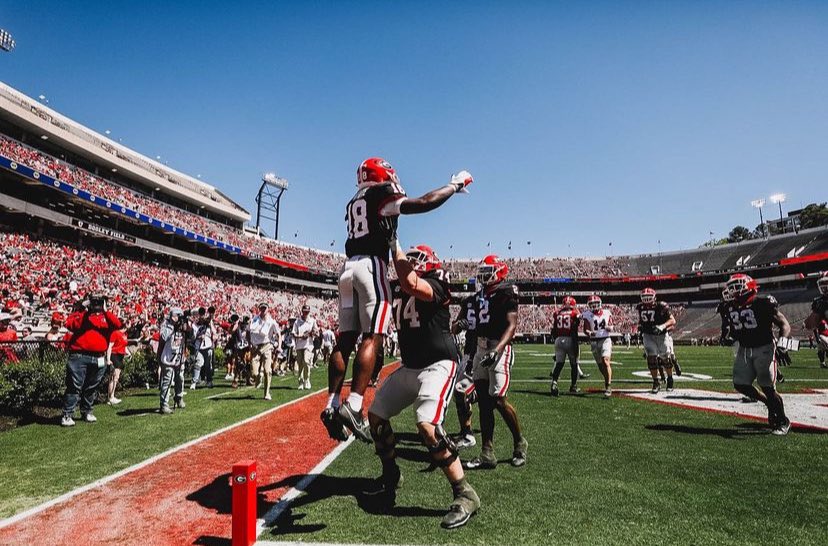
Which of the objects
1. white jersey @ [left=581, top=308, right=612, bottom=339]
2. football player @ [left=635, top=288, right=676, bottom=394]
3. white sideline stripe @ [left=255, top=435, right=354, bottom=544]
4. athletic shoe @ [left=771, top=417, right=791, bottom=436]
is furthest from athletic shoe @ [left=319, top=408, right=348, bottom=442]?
football player @ [left=635, top=288, right=676, bottom=394]

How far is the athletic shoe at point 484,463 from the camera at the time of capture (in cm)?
512

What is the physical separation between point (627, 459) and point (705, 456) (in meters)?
0.96

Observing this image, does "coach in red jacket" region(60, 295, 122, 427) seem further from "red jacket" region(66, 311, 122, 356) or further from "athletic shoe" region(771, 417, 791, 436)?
"athletic shoe" region(771, 417, 791, 436)

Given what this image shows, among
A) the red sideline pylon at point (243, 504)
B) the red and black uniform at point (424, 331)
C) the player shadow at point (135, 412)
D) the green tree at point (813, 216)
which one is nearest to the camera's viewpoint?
the red sideline pylon at point (243, 504)

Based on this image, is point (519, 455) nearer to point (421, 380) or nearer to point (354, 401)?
point (421, 380)

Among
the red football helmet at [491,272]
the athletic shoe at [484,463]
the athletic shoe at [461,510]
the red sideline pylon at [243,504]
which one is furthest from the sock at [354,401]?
the red football helmet at [491,272]

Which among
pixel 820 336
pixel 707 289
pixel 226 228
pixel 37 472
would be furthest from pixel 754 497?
pixel 707 289

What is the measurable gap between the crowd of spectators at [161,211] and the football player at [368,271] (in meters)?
37.4

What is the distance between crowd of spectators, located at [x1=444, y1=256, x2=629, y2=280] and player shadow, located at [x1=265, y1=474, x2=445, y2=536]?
215 feet

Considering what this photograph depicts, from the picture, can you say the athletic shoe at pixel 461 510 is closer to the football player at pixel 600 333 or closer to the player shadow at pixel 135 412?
the player shadow at pixel 135 412

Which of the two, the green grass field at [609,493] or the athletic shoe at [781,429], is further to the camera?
the athletic shoe at [781,429]

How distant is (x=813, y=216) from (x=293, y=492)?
3875 inches

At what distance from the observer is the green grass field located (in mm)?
3330

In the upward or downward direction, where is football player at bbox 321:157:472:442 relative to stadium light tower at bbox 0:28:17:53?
downward
